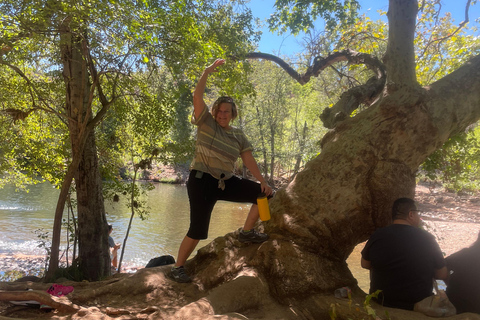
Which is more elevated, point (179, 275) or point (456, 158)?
point (456, 158)

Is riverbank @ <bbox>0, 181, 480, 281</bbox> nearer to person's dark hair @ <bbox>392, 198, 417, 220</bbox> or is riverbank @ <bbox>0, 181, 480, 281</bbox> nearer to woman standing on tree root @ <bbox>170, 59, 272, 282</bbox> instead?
person's dark hair @ <bbox>392, 198, 417, 220</bbox>

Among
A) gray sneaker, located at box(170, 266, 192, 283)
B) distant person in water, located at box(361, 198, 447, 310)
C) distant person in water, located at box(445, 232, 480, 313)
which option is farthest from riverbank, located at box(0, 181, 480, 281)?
gray sneaker, located at box(170, 266, 192, 283)

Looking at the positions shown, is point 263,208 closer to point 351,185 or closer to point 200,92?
point 351,185

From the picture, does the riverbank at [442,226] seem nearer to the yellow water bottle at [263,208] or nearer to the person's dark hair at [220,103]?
the yellow water bottle at [263,208]

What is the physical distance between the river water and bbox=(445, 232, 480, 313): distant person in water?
16.8 feet

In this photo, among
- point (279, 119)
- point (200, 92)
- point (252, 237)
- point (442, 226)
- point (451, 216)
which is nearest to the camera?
point (200, 92)

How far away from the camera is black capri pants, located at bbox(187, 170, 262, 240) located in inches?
114

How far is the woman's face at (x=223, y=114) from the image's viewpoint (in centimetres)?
297

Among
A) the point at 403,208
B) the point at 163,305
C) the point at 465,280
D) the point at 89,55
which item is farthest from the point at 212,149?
the point at 89,55

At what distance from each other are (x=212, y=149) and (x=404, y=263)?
70.9 inches

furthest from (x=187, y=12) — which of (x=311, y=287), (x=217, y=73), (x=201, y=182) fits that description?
(x=311, y=287)

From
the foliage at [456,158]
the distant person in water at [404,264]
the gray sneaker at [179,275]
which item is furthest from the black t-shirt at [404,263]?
the foliage at [456,158]

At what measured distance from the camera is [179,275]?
3.00m

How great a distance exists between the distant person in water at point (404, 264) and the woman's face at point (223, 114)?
1.61m
